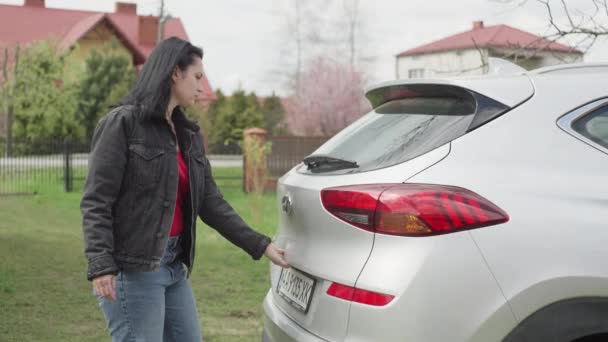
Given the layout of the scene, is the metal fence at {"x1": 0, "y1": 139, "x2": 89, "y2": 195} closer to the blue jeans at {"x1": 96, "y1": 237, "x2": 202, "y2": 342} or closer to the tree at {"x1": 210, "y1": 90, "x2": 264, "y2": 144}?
the blue jeans at {"x1": 96, "y1": 237, "x2": 202, "y2": 342}

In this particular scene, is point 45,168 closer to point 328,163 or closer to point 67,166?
point 67,166

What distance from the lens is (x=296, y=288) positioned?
3.24m

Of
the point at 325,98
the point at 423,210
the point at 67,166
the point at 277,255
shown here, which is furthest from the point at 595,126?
the point at 325,98

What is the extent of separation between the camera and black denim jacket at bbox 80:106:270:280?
2.94 m

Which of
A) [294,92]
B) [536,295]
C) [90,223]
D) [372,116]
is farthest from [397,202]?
[294,92]

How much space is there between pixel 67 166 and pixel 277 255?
17.8 meters

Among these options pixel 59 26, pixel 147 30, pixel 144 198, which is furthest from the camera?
pixel 147 30

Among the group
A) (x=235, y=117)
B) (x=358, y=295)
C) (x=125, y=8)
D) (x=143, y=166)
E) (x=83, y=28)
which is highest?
(x=125, y=8)

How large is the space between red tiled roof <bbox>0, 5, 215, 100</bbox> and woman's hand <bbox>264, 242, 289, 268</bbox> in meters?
42.0

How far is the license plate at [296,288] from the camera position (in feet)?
10.1

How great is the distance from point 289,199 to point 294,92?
41.2m

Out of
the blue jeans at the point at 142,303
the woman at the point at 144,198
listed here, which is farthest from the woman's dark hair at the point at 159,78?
the blue jeans at the point at 142,303

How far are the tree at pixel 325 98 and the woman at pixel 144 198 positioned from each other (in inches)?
1442

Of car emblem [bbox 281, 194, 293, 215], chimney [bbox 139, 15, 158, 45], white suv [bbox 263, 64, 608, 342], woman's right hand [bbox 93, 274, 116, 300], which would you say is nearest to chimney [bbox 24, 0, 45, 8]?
chimney [bbox 139, 15, 158, 45]
